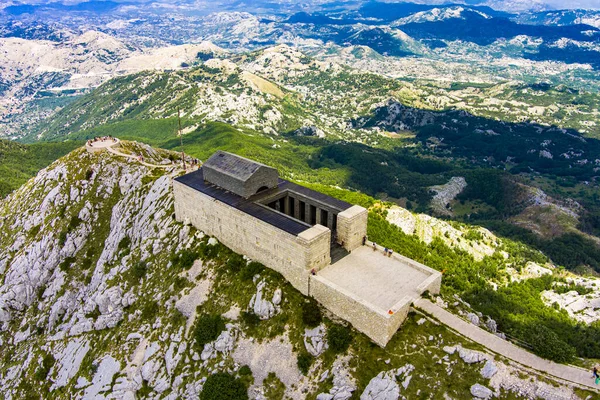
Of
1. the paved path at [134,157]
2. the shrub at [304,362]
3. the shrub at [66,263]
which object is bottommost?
the shrub at [66,263]

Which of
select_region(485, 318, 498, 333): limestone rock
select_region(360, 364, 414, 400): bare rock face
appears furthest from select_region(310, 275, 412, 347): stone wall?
select_region(485, 318, 498, 333): limestone rock

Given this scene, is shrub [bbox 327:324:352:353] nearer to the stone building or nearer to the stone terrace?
the stone building

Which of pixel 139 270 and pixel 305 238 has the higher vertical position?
pixel 305 238

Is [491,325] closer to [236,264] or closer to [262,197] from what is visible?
[236,264]

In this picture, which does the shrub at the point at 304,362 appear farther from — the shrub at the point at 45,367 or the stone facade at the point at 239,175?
the shrub at the point at 45,367

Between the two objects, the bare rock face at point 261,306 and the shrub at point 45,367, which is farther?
the shrub at point 45,367

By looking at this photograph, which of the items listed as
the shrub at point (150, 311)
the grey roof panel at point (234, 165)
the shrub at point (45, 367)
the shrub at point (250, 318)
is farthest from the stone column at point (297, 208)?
the shrub at point (45, 367)

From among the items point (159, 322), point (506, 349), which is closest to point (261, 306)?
point (159, 322)
